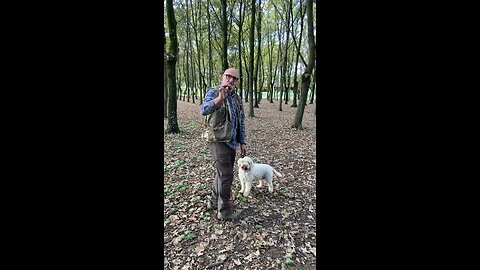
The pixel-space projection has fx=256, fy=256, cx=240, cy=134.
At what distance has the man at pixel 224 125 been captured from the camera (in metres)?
3.21

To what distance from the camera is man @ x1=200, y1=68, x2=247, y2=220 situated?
126 inches

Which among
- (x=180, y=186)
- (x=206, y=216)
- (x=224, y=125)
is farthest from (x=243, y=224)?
(x=180, y=186)

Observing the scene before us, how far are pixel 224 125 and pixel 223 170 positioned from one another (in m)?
0.67

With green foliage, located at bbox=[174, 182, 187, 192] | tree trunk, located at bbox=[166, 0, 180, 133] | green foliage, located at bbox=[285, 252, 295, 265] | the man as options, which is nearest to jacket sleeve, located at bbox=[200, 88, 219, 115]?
the man

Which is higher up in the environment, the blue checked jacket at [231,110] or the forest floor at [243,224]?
the blue checked jacket at [231,110]

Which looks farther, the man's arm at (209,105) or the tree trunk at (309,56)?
the tree trunk at (309,56)

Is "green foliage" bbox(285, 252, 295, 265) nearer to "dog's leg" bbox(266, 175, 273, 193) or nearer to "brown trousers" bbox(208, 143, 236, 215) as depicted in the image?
"brown trousers" bbox(208, 143, 236, 215)

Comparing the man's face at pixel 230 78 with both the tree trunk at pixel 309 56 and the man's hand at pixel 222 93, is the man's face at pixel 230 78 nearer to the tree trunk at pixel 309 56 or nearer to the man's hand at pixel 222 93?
the man's hand at pixel 222 93

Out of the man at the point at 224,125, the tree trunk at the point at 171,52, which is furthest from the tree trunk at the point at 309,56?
the man at the point at 224,125
